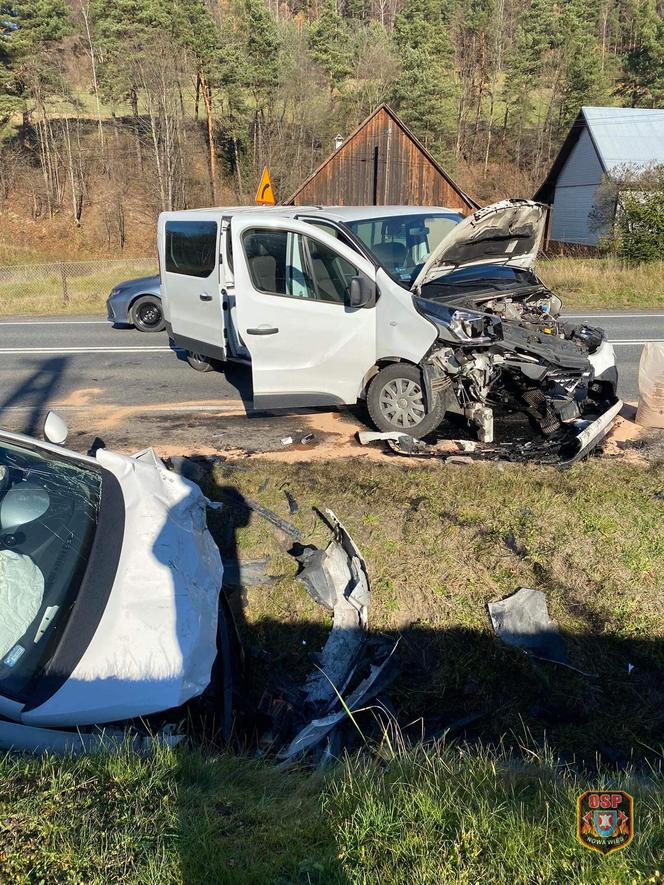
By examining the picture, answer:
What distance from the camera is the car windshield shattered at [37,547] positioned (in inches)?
109

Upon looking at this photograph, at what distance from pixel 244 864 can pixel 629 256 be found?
25.3m

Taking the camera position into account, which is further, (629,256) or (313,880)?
(629,256)

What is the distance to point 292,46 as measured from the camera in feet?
146

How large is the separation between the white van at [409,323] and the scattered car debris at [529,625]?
2.06 m

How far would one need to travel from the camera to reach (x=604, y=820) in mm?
2264

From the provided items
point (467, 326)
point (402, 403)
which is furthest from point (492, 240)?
point (402, 403)

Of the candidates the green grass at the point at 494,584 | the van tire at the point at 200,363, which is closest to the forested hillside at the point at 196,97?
the van tire at the point at 200,363

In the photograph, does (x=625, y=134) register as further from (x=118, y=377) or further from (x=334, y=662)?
(x=334, y=662)

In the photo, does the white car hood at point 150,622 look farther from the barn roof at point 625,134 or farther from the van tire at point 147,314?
the barn roof at point 625,134

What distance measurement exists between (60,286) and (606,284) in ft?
52.3

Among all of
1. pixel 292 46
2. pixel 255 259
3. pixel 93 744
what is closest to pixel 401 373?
pixel 255 259

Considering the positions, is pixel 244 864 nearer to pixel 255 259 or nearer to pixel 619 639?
A: pixel 619 639

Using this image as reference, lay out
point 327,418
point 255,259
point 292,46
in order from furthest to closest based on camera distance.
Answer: point 292,46 < point 327,418 < point 255,259

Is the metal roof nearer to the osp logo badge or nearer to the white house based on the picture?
the white house
